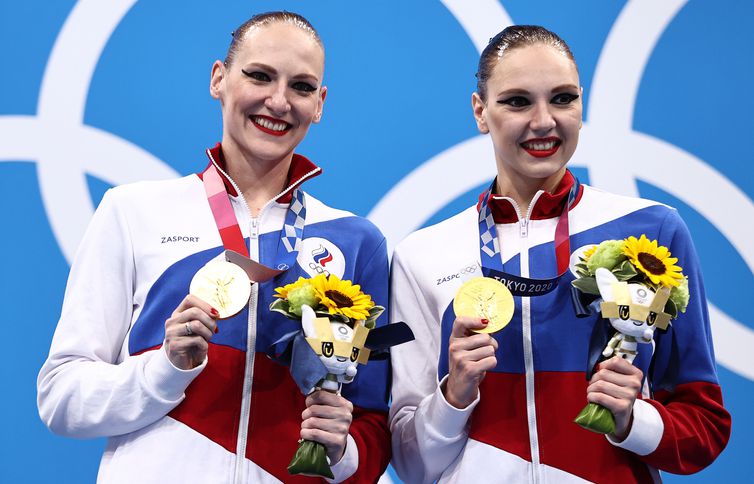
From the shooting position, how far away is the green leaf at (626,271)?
2180 millimetres

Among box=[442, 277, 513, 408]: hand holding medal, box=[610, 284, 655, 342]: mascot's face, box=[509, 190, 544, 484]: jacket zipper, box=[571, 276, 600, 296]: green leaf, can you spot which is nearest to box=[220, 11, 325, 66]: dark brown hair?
box=[509, 190, 544, 484]: jacket zipper

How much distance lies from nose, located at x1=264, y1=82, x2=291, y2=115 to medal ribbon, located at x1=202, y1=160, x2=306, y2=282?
23 cm

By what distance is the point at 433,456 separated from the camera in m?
2.46

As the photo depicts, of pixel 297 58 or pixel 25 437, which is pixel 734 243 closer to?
pixel 297 58

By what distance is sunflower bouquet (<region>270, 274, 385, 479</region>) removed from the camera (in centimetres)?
217

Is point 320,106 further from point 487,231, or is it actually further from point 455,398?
point 455,398

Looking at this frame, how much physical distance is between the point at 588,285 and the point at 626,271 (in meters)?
0.10

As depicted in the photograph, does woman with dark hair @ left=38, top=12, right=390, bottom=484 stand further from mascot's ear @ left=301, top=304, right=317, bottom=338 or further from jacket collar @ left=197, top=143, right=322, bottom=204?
mascot's ear @ left=301, top=304, right=317, bottom=338

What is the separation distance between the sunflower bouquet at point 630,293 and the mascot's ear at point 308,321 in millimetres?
636

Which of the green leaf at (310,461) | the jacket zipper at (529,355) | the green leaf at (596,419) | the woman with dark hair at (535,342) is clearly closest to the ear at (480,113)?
the woman with dark hair at (535,342)

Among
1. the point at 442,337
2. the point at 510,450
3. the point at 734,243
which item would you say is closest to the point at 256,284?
the point at 442,337

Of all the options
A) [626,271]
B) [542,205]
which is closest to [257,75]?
[542,205]

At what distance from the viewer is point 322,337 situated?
2.16 meters

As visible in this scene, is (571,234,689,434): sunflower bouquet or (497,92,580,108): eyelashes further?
(497,92,580,108): eyelashes
